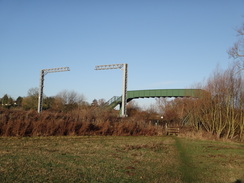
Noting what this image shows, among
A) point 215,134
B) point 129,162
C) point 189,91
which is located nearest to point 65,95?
point 189,91

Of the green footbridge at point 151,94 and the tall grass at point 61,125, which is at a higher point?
the green footbridge at point 151,94

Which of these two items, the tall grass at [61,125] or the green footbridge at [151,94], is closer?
the tall grass at [61,125]

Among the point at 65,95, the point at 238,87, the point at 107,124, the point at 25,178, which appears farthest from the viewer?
the point at 65,95

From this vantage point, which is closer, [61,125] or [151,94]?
[61,125]

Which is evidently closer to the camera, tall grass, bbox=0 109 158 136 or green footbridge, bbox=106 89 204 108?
tall grass, bbox=0 109 158 136

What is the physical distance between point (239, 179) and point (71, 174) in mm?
5808

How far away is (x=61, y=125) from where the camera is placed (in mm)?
25156

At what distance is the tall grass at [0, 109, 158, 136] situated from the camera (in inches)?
883

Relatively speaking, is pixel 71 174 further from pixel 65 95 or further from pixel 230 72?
pixel 65 95

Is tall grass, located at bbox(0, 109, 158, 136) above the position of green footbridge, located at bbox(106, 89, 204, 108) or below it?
below

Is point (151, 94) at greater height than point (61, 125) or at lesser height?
greater

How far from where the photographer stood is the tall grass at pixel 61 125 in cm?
2243

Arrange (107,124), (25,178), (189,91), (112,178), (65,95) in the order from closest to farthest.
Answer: (25,178) → (112,178) → (107,124) → (189,91) → (65,95)

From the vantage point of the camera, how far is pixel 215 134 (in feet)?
106
